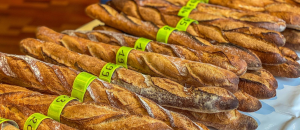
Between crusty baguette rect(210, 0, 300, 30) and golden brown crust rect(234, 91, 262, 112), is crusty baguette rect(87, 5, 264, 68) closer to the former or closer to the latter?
golden brown crust rect(234, 91, 262, 112)

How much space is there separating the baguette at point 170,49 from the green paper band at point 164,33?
0.32ft

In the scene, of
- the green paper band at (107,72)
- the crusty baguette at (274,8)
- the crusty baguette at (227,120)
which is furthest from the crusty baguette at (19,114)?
the crusty baguette at (274,8)

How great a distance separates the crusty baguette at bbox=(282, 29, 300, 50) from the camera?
6.69 ft

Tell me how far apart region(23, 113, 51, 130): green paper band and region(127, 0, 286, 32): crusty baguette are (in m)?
1.20

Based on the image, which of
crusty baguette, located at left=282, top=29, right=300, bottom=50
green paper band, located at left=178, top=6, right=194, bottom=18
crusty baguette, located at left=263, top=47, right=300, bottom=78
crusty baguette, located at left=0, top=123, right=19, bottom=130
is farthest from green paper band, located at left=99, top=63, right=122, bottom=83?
crusty baguette, located at left=282, top=29, right=300, bottom=50

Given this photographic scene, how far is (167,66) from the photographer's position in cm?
157

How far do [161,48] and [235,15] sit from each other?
0.64 meters

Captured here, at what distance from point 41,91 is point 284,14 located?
1.60 meters

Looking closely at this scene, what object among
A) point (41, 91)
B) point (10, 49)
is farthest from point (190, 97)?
point (10, 49)

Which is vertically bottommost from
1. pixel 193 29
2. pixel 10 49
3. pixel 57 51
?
pixel 10 49

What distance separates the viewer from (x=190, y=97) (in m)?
1.39

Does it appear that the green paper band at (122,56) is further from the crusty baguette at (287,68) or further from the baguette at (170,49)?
the crusty baguette at (287,68)

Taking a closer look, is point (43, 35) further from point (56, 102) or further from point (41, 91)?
point (56, 102)

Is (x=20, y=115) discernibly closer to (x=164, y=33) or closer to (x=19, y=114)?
(x=19, y=114)
